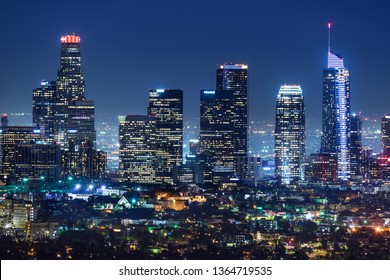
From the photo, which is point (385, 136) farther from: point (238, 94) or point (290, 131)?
point (238, 94)

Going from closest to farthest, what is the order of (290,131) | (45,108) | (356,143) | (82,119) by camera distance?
(45,108) < (82,119) < (356,143) < (290,131)

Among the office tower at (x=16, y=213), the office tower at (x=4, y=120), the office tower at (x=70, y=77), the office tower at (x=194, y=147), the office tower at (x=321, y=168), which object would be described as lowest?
the office tower at (x=16, y=213)

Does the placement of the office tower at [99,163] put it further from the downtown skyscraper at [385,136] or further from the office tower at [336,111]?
the downtown skyscraper at [385,136]

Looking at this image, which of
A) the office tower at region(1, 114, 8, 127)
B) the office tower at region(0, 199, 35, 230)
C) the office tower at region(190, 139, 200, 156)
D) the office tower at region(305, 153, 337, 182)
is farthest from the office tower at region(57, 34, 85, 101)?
the office tower at region(0, 199, 35, 230)

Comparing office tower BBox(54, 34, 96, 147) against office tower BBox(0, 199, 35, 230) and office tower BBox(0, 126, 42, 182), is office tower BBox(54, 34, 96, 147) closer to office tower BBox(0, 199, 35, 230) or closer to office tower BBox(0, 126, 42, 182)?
office tower BBox(0, 126, 42, 182)

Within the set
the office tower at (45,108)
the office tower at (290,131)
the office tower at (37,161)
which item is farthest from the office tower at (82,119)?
the office tower at (290,131)

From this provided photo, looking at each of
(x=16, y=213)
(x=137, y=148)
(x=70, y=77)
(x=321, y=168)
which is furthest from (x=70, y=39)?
(x=16, y=213)
